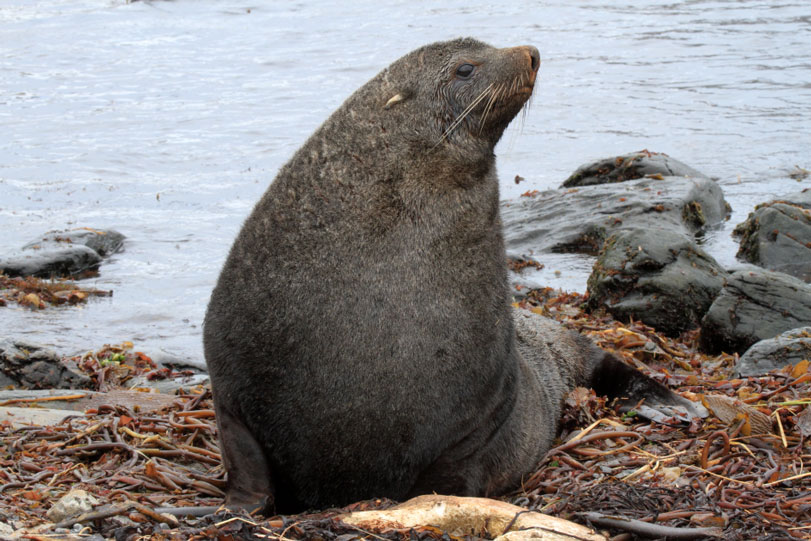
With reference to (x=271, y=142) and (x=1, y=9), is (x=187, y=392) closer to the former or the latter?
(x=271, y=142)

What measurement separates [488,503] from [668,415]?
200 cm

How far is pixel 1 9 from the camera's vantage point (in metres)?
34.1

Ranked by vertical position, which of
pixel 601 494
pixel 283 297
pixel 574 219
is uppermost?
pixel 283 297

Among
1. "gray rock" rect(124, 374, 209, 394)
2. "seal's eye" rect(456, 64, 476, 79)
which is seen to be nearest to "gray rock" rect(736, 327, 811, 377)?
"seal's eye" rect(456, 64, 476, 79)

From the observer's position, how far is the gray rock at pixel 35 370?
691 centimetres

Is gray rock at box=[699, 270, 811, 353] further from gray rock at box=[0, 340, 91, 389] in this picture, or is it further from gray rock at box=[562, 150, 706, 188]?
gray rock at box=[562, 150, 706, 188]

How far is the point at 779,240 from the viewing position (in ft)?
35.7

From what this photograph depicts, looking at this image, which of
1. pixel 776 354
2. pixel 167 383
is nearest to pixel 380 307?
pixel 776 354

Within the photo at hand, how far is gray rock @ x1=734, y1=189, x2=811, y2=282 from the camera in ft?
35.0

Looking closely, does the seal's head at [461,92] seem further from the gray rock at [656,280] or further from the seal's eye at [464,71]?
the gray rock at [656,280]

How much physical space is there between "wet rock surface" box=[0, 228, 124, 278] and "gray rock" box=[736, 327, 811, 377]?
804 cm

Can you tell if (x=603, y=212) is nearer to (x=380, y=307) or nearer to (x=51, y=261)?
(x=51, y=261)

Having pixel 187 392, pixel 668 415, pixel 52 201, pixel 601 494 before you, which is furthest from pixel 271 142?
pixel 601 494

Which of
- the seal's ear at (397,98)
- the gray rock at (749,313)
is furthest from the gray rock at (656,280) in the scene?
the seal's ear at (397,98)
